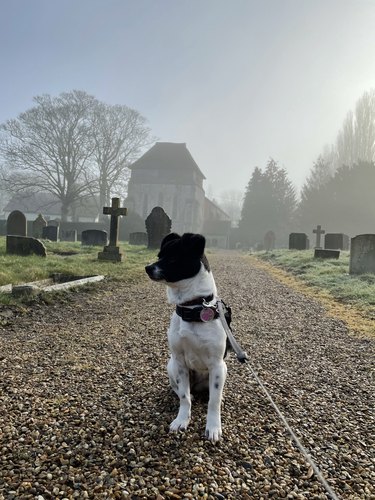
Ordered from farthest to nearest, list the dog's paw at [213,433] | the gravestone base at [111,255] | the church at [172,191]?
the church at [172,191] → the gravestone base at [111,255] → the dog's paw at [213,433]

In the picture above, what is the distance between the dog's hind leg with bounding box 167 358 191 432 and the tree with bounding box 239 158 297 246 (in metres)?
55.2

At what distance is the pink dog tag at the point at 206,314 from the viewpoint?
2.74 meters

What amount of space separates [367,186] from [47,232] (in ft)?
131

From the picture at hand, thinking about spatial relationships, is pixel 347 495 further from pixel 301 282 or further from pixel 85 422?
pixel 301 282

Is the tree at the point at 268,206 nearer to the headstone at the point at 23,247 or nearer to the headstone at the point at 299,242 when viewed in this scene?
the headstone at the point at 299,242

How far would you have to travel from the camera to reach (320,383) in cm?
383

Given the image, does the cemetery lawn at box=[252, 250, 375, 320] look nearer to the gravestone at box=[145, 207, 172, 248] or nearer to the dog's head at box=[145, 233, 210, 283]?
the dog's head at box=[145, 233, 210, 283]

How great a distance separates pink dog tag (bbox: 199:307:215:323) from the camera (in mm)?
2736

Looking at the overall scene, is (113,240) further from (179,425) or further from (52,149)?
(52,149)

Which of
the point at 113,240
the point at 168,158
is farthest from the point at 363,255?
the point at 168,158

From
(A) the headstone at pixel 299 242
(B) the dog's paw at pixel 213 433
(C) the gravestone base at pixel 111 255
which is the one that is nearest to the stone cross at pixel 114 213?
(C) the gravestone base at pixel 111 255

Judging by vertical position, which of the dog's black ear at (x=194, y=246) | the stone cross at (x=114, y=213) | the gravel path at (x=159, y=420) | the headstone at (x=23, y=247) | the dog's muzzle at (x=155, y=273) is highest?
the stone cross at (x=114, y=213)

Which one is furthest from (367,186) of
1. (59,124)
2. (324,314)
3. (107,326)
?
(107,326)

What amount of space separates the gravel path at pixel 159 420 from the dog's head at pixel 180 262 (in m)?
1.08
